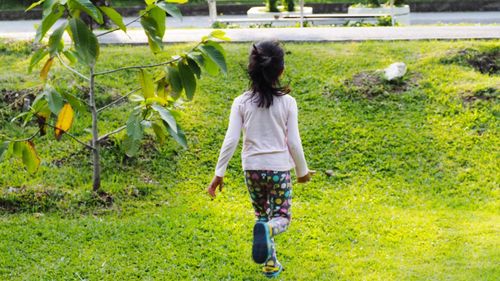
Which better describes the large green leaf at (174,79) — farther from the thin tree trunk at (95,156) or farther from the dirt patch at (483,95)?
the dirt patch at (483,95)

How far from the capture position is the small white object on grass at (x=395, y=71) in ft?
25.4

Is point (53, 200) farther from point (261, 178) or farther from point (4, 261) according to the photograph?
point (261, 178)

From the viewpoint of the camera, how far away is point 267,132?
4.20 m

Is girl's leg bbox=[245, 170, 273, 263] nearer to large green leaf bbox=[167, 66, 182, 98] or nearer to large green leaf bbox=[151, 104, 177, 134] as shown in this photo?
large green leaf bbox=[151, 104, 177, 134]

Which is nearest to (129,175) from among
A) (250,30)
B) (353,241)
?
(353,241)

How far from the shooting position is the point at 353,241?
5168 millimetres

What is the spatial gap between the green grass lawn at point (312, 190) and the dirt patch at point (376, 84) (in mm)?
68

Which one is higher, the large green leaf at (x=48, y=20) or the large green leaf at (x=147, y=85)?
the large green leaf at (x=48, y=20)

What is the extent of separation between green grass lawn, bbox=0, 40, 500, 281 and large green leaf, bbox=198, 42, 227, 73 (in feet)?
0.73

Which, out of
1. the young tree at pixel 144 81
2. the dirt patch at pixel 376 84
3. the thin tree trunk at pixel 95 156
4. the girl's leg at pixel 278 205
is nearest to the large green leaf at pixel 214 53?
the young tree at pixel 144 81

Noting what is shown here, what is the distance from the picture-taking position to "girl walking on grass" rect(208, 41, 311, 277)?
163 inches

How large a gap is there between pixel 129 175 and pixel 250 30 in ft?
17.1

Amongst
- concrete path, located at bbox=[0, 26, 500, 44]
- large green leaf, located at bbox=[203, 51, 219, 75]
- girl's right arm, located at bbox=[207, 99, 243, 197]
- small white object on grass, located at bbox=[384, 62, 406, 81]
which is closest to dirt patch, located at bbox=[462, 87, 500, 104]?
small white object on grass, located at bbox=[384, 62, 406, 81]

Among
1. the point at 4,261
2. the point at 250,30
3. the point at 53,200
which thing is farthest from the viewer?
the point at 250,30
